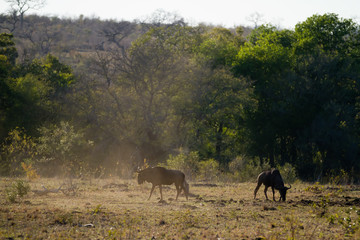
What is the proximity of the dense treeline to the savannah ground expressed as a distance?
1180 cm

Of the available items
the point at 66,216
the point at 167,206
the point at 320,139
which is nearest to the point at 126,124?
the point at 320,139

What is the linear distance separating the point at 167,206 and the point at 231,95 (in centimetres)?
2204

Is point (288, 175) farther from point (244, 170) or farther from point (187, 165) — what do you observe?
point (187, 165)

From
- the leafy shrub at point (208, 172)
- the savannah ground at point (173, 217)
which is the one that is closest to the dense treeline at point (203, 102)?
the leafy shrub at point (208, 172)

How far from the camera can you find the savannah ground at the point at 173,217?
11000 millimetres

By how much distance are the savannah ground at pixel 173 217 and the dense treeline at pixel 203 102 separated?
1180cm

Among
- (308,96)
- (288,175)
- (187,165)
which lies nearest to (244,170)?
(288,175)

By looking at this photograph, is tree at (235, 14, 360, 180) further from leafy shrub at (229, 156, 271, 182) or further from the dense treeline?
leafy shrub at (229, 156, 271, 182)

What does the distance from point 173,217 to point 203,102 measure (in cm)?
2476

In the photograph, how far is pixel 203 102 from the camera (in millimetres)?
37625

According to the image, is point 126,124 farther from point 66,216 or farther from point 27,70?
point 66,216

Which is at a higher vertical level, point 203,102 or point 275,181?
point 203,102

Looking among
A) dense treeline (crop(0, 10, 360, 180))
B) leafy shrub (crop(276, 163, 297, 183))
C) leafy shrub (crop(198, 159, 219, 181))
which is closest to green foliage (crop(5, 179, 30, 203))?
dense treeline (crop(0, 10, 360, 180))

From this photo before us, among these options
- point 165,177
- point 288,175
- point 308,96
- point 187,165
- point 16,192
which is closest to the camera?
point 16,192
